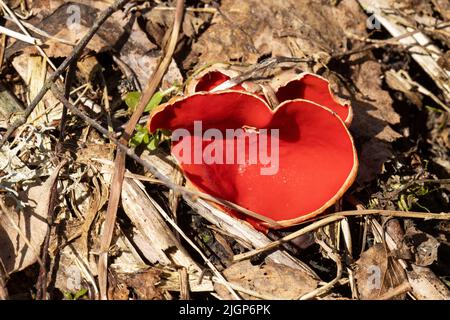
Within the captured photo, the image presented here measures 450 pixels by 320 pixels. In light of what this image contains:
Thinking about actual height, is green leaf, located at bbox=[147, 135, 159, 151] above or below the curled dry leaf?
above

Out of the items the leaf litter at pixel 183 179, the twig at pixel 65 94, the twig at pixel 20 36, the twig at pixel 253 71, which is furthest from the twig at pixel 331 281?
the twig at pixel 20 36

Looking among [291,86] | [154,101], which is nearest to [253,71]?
[291,86]

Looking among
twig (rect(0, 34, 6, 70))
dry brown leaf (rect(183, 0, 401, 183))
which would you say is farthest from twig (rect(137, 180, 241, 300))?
twig (rect(0, 34, 6, 70))

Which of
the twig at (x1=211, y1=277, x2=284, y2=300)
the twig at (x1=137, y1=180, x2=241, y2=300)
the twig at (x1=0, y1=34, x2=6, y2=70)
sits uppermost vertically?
the twig at (x1=0, y1=34, x2=6, y2=70)

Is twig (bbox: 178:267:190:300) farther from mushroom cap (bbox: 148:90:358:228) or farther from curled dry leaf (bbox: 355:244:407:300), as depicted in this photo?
curled dry leaf (bbox: 355:244:407:300)

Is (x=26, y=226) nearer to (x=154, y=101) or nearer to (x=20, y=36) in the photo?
(x=154, y=101)

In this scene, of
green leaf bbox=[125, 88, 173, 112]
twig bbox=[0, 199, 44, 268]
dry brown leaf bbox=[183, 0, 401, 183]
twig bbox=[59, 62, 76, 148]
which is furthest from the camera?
dry brown leaf bbox=[183, 0, 401, 183]

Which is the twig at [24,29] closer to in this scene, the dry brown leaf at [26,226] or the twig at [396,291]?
the dry brown leaf at [26,226]

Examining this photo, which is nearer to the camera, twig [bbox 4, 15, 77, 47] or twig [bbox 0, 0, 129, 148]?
twig [bbox 0, 0, 129, 148]

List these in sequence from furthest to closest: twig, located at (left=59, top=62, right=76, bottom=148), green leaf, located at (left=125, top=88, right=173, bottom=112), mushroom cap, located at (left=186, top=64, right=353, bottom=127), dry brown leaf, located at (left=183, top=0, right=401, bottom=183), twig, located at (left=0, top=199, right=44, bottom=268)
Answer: dry brown leaf, located at (left=183, top=0, right=401, bottom=183), green leaf, located at (left=125, top=88, right=173, bottom=112), twig, located at (left=59, top=62, right=76, bottom=148), mushroom cap, located at (left=186, top=64, right=353, bottom=127), twig, located at (left=0, top=199, right=44, bottom=268)
